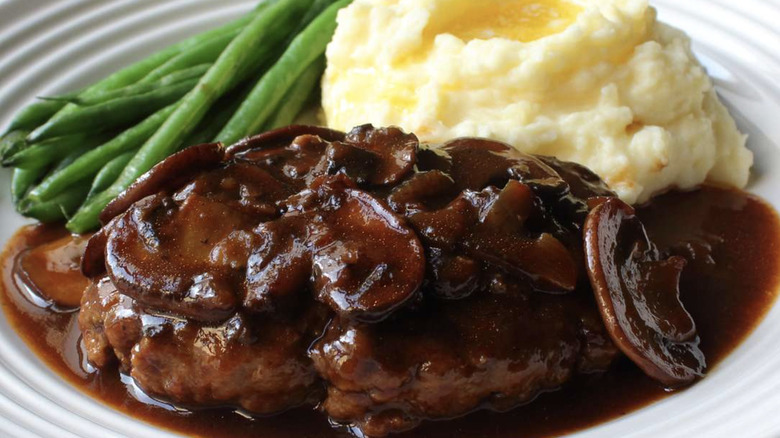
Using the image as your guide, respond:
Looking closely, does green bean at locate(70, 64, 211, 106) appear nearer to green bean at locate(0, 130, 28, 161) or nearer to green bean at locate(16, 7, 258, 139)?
green bean at locate(16, 7, 258, 139)

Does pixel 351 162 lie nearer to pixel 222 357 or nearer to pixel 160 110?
pixel 222 357

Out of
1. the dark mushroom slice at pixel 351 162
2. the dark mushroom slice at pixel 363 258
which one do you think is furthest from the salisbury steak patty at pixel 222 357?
the dark mushroom slice at pixel 351 162

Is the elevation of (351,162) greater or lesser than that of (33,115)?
greater

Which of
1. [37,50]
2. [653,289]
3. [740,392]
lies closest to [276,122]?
[37,50]

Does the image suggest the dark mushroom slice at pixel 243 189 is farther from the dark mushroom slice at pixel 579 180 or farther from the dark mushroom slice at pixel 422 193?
the dark mushroom slice at pixel 579 180

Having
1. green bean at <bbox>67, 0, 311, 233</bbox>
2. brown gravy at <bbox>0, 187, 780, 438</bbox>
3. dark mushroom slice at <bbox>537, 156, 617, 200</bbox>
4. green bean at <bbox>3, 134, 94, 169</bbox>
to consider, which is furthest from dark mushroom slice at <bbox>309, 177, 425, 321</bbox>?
green bean at <bbox>3, 134, 94, 169</bbox>

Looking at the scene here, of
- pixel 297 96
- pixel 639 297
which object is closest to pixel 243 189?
pixel 639 297

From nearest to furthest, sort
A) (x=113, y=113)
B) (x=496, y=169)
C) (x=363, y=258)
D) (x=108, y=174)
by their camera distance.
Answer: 1. (x=363, y=258)
2. (x=496, y=169)
3. (x=108, y=174)
4. (x=113, y=113)
